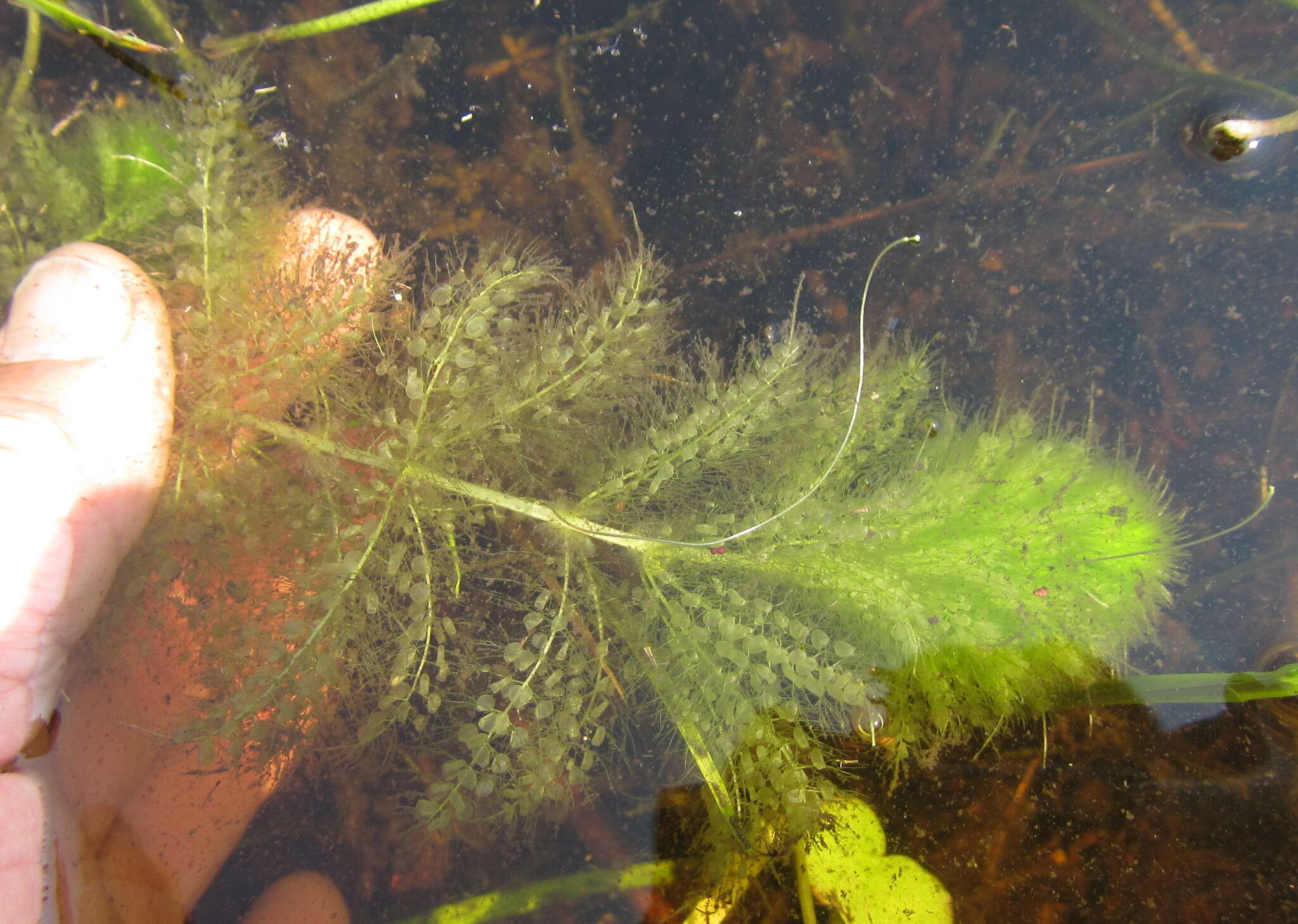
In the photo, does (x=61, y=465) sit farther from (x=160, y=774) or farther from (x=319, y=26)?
(x=319, y=26)

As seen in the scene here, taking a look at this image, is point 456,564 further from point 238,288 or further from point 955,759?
point 955,759

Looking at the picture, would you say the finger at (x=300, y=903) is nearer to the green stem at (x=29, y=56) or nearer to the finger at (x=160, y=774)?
the finger at (x=160, y=774)

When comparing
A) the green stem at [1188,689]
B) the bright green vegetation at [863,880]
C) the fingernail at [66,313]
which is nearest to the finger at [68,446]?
the fingernail at [66,313]

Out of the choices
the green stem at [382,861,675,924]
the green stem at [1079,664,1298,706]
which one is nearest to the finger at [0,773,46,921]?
the green stem at [382,861,675,924]

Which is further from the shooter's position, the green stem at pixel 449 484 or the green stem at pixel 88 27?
the green stem at pixel 88 27

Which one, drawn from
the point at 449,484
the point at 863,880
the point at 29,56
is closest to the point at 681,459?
the point at 449,484

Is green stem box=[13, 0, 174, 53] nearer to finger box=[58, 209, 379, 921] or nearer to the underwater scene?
the underwater scene
